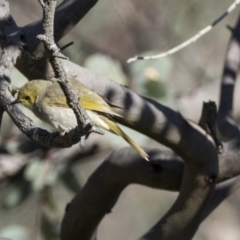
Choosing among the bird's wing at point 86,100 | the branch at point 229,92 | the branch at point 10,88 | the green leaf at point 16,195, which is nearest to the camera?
the branch at point 10,88

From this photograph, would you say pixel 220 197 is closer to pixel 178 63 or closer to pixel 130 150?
pixel 130 150

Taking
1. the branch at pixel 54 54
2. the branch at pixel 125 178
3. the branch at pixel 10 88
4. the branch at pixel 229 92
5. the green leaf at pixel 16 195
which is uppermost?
the branch at pixel 54 54

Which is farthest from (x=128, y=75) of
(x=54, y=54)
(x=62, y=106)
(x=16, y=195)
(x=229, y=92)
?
(x=54, y=54)

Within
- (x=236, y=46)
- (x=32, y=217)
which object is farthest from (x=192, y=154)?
(x=32, y=217)

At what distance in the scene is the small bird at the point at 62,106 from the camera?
209 cm

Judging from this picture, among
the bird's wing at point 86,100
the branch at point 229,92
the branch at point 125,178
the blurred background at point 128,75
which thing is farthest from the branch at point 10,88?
the blurred background at point 128,75

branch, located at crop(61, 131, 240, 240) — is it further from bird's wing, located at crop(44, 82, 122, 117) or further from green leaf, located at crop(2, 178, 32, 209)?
green leaf, located at crop(2, 178, 32, 209)

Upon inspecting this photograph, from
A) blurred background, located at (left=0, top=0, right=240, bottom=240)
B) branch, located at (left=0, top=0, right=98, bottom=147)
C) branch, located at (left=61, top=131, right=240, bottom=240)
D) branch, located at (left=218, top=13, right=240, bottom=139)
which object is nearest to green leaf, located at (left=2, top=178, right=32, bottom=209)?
blurred background, located at (left=0, top=0, right=240, bottom=240)

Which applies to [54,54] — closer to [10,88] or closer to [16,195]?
[10,88]

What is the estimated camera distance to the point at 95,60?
2.98 metres

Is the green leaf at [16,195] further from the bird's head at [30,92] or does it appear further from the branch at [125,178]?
the bird's head at [30,92]

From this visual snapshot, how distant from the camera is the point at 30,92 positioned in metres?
2.32

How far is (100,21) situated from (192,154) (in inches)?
140

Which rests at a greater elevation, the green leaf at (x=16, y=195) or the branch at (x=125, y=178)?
the branch at (x=125, y=178)
